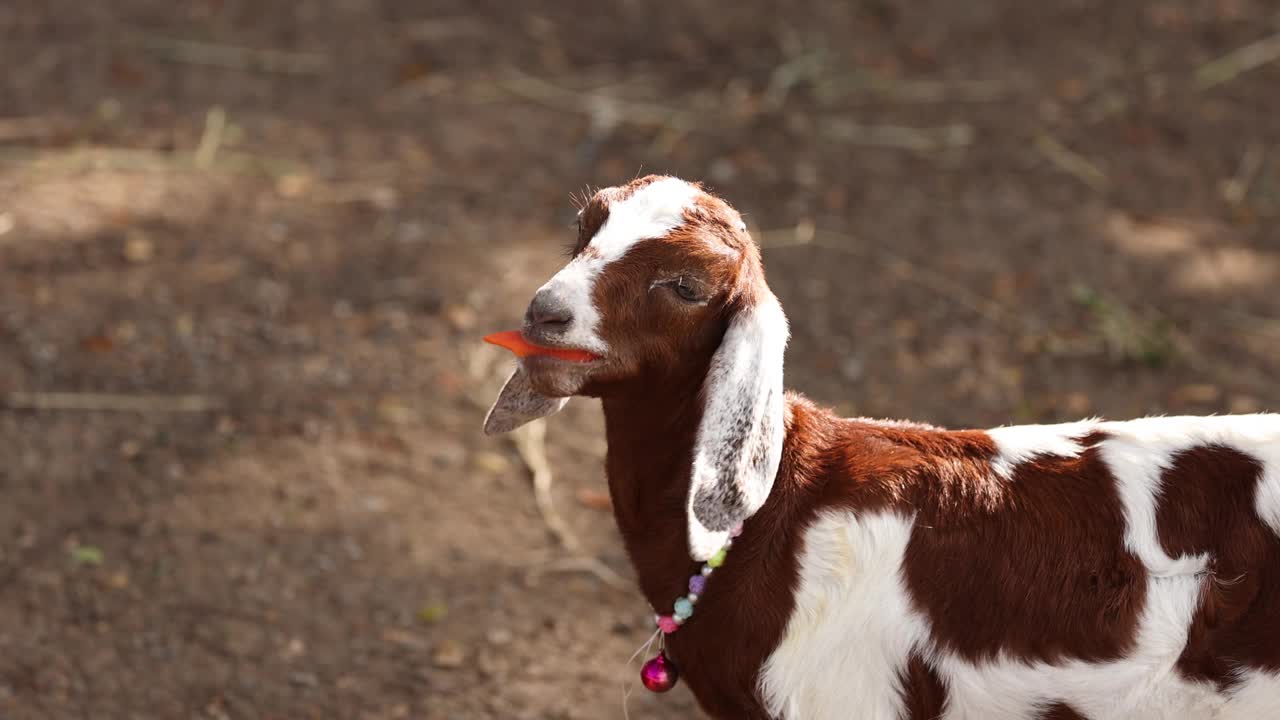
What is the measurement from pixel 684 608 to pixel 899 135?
4.80 metres

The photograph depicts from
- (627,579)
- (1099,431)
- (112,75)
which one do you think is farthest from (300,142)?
(1099,431)

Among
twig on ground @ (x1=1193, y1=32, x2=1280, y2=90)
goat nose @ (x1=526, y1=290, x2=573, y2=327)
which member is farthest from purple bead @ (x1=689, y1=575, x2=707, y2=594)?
twig on ground @ (x1=1193, y1=32, x2=1280, y2=90)

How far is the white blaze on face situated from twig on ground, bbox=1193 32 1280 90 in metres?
5.82

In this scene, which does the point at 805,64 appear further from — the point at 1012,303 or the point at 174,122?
the point at 174,122

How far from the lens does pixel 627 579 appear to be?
4.35 metres

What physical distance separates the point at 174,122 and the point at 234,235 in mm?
1205

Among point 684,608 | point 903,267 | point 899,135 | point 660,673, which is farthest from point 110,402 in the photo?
point 899,135

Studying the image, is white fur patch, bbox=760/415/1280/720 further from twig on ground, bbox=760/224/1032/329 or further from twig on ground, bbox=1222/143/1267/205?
twig on ground, bbox=1222/143/1267/205

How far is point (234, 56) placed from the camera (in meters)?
7.47

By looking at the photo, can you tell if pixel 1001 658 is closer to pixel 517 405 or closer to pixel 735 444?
pixel 735 444

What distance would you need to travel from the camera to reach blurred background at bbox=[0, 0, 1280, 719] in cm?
410

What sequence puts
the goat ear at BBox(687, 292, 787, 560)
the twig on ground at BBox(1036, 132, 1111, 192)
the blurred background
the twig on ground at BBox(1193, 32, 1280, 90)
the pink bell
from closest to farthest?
the goat ear at BBox(687, 292, 787, 560) < the pink bell < the blurred background < the twig on ground at BBox(1036, 132, 1111, 192) < the twig on ground at BBox(1193, 32, 1280, 90)

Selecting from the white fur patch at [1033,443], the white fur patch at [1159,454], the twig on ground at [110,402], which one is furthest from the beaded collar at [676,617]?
the twig on ground at [110,402]

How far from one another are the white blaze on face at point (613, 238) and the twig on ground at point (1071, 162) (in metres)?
4.51
